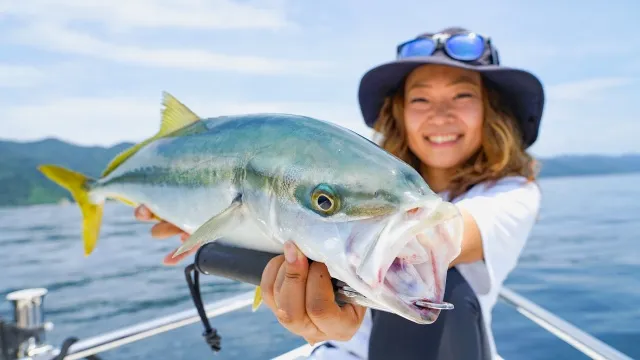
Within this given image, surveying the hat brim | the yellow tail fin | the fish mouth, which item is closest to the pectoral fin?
the fish mouth

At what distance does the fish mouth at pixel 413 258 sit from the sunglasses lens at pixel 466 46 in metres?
1.99

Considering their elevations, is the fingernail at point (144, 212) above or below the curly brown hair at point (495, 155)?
below

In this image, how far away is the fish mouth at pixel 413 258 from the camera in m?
0.99

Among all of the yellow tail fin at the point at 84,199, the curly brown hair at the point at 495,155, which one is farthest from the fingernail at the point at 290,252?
the curly brown hair at the point at 495,155

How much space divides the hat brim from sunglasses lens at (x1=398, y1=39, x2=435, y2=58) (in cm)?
12

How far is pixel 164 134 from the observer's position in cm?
199

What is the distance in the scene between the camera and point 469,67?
2.56 meters

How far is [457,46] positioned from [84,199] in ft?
7.54

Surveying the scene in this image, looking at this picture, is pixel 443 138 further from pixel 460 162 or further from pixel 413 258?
pixel 413 258

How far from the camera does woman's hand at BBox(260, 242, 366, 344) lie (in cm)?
124

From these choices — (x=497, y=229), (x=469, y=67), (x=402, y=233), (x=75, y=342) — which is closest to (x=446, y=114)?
(x=469, y=67)

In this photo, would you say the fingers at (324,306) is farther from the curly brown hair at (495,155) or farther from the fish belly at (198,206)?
the curly brown hair at (495,155)

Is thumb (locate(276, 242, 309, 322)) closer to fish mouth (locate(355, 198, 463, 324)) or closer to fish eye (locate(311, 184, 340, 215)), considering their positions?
fish eye (locate(311, 184, 340, 215))

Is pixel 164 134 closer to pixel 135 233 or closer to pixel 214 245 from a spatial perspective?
pixel 214 245
